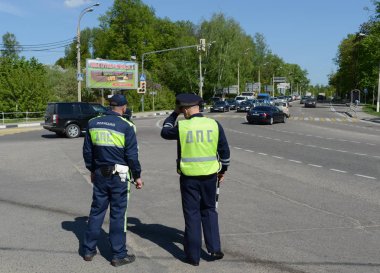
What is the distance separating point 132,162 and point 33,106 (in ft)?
110

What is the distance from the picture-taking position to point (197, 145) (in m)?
4.59

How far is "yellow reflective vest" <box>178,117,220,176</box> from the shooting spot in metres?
4.56

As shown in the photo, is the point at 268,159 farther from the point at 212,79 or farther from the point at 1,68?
the point at 212,79

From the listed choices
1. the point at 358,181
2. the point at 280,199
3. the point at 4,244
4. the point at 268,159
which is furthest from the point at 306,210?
the point at 268,159

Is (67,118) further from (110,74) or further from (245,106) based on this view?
(245,106)

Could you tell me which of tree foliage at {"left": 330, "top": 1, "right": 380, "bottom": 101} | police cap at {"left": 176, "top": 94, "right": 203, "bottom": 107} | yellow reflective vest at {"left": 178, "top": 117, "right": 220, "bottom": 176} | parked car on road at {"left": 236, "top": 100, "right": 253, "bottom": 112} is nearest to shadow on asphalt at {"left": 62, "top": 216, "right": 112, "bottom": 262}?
yellow reflective vest at {"left": 178, "top": 117, "right": 220, "bottom": 176}

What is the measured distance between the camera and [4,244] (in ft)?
16.8

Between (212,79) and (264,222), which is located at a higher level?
(212,79)

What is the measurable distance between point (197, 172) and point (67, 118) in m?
16.8

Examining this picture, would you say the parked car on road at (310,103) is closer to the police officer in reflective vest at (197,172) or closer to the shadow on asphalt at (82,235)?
the shadow on asphalt at (82,235)

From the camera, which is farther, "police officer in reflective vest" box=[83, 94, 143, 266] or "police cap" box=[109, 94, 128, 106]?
"police cap" box=[109, 94, 128, 106]

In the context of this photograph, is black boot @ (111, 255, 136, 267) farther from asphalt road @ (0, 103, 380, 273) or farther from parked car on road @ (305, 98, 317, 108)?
parked car on road @ (305, 98, 317, 108)

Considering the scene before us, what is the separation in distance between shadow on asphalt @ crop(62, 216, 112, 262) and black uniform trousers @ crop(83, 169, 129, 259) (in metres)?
0.23

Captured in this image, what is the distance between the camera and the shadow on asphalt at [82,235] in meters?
4.89
